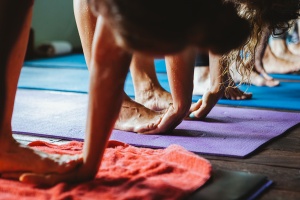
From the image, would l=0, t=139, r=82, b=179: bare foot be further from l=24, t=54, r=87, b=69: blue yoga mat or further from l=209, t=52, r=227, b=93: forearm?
l=24, t=54, r=87, b=69: blue yoga mat

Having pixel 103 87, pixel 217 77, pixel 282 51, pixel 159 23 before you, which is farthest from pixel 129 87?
pixel 159 23

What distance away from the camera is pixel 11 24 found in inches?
41.1

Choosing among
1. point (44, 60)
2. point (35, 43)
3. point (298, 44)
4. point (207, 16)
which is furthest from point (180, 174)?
point (35, 43)

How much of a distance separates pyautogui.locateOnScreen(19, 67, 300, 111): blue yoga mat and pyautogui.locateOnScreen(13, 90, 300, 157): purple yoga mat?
0.50 ft

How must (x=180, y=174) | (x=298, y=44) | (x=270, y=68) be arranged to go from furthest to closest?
(x=298, y=44), (x=270, y=68), (x=180, y=174)

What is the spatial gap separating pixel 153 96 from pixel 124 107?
232 mm

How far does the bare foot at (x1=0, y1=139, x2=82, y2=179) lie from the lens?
111 centimetres

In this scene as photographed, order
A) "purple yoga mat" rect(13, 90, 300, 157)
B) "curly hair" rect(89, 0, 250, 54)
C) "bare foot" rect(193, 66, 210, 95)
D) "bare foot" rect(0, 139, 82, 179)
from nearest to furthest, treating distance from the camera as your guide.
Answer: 1. "curly hair" rect(89, 0, 250, 54)
2. "bare foot" rect(0, 139, 82, 179)
3. "purple yoga mat" rect(13, 90, 300, 157)
4. "bare foot" rect(193, 66, 210, 95)

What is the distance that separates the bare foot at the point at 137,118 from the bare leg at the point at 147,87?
19 centimetres

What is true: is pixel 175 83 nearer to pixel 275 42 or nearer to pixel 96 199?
pixel 96 199

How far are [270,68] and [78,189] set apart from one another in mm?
2586

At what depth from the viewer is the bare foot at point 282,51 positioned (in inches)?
143

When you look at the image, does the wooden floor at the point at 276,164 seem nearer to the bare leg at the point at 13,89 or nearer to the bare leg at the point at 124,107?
the bare leg at the point at 124,107

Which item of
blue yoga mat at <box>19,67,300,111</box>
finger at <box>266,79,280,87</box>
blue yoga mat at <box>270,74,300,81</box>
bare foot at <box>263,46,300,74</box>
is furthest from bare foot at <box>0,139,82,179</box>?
bare foot at <box>263,46,300,74</box>
